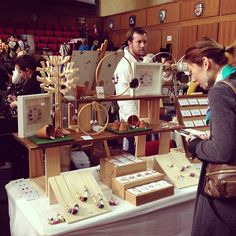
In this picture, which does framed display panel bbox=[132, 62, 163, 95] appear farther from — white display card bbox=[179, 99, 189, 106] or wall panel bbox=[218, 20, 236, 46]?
wall panel bbox=[218, 20, 236, 46]

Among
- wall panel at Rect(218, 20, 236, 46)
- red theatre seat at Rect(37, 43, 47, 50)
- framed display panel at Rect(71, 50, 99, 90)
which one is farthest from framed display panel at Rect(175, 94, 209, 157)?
red theatre seat at Rect(37, 43, 47, 50)

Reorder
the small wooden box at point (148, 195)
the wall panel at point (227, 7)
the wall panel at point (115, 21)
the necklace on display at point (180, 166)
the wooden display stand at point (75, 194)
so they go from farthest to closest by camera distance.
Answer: the wall panel at point (115, 21), the wall panel at point (227, 7), the necklace on display at point (180, 166), the small wooden box at point (148, 195), the wooden display stand at point (75, 194)

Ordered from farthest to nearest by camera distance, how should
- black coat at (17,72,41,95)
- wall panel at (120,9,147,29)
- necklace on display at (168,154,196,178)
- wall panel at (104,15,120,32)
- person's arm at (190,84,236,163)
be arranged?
wall panel at (104,15,120,32) < wall panel at (120,9,147,29) < black coat at (17,72,41,95) < necklace on display at (168,154,196,178) < person's arm at (190,84,236,163)

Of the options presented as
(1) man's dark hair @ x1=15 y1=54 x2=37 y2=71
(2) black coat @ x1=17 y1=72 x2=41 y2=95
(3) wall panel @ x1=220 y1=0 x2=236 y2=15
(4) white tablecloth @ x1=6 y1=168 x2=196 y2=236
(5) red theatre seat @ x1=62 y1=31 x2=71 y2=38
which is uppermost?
(3) wall panel @ x1=220 y1=0 x2=236 y2=15

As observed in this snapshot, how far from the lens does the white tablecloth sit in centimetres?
131

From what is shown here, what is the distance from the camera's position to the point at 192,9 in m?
7.46

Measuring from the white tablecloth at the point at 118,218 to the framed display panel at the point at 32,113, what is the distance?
1.00ft

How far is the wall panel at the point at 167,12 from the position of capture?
7.93 m

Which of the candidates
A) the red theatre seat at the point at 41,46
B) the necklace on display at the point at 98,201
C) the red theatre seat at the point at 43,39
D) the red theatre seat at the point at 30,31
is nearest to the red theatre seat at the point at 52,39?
the red theatre seat at the point at 43,39

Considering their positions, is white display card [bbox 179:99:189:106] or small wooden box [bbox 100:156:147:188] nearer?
small wooden box [bbox 100:156:147:188]

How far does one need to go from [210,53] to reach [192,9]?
266 inches

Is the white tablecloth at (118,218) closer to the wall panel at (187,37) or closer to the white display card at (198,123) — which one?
the white display card at (198,123)

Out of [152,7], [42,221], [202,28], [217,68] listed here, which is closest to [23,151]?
[42,221]

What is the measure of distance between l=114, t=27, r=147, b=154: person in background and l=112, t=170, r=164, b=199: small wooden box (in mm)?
573
